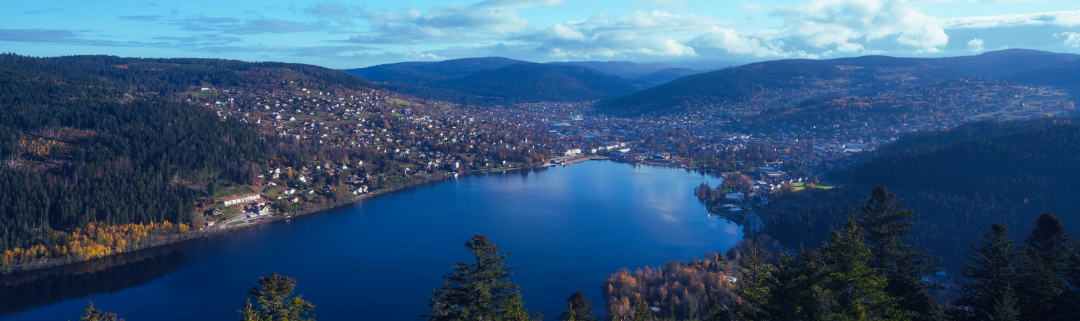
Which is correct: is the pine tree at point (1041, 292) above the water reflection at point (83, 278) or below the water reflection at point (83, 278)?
above

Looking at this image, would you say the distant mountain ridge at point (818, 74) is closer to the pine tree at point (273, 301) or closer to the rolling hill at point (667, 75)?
the rolling hill at point (667, 75)

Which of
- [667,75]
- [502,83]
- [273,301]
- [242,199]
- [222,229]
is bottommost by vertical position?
[222,229]

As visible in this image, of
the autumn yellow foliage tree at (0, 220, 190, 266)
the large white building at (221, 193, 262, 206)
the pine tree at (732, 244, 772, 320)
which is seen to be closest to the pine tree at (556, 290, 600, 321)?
the pine tree at (732, 244, 772, 320)

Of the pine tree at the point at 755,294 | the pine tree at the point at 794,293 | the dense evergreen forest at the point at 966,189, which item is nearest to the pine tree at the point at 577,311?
the pine tree at the point at 755,294

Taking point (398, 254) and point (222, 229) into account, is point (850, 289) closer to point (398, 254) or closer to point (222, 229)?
point (398, 254)

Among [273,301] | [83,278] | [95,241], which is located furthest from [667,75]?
[273,301]

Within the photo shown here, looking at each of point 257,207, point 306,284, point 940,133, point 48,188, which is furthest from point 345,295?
point 940,133

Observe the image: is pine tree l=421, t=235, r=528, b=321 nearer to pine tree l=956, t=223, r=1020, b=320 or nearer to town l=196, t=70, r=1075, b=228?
pine tree l=956, t=223, r=1020, b=320
